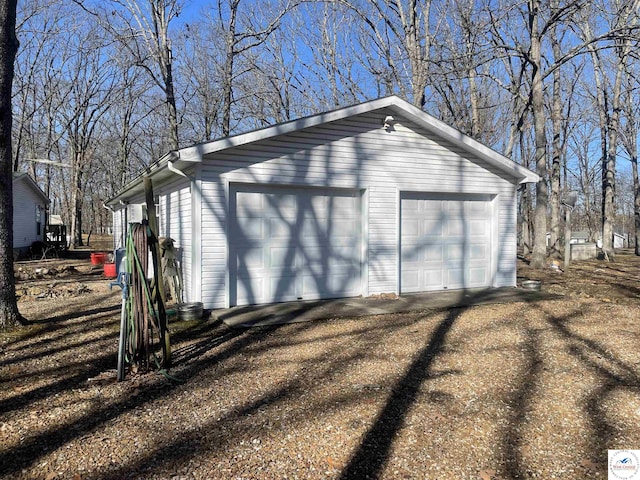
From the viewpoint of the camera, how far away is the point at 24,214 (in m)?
19.6

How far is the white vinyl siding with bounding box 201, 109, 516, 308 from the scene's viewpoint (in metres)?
7.11

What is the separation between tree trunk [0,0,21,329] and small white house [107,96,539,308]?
2102 mm

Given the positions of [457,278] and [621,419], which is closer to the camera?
[621,419]

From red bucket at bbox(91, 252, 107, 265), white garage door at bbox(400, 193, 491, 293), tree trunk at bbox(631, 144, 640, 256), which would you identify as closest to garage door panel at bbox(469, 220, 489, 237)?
white garage door at bbox(400, 193, 491, 293)

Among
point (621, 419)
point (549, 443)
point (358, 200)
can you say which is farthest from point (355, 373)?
point (358, 200)

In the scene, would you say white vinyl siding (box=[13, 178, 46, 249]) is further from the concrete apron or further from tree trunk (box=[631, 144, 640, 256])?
tree trunk (box=[631, 144, 640, 256])

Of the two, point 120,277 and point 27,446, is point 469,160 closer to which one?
point 120,277

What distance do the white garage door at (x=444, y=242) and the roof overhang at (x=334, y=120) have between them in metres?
0.89

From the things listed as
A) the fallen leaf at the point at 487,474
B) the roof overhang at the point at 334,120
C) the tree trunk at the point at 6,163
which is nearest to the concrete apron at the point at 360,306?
the roof overhang at the point at 334,120

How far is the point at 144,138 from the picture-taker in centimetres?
3019

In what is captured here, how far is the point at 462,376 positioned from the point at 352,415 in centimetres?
139

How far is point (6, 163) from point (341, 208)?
5089 millimetres

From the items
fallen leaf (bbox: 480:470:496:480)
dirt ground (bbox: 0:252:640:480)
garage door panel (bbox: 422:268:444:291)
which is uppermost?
garage door panel (bbox: 422:268:444:291)

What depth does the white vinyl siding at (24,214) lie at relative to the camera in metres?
18.6
